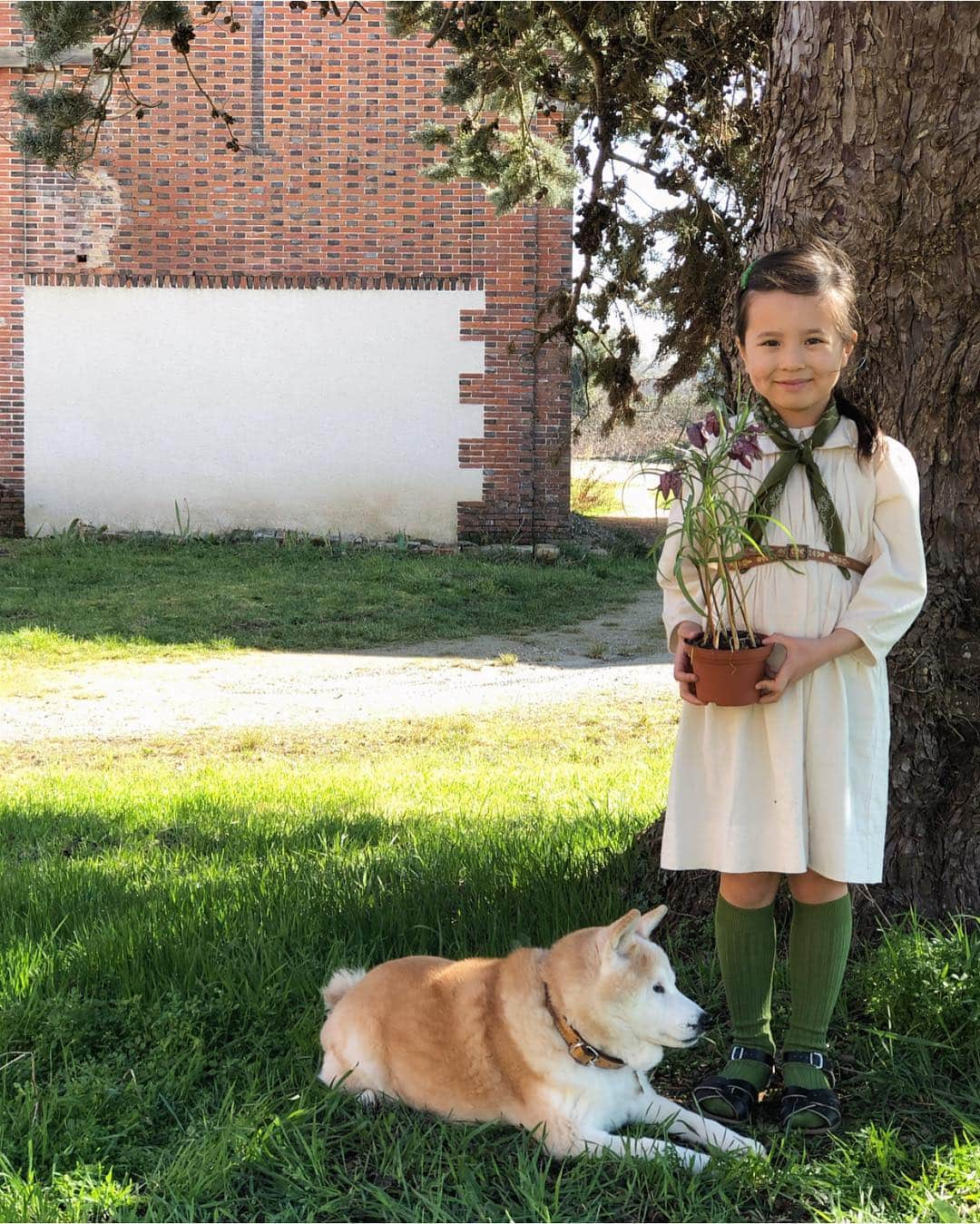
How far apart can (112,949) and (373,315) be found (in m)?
13.2

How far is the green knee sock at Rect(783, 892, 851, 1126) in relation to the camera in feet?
9.20

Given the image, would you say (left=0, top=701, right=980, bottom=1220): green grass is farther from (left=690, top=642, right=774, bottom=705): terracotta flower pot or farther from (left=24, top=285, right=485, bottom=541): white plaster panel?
(left=24, top=285, right=485, bottom=541): white plaster panel

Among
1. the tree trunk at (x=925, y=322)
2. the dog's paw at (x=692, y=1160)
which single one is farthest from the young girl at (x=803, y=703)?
the tree trunk at (x=925, y=322)

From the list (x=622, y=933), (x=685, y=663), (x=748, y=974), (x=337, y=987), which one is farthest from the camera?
(x=337, y=987)

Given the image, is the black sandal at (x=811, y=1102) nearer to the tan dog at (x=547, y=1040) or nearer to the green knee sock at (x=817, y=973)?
the green knee sock at (x=817, y=973)

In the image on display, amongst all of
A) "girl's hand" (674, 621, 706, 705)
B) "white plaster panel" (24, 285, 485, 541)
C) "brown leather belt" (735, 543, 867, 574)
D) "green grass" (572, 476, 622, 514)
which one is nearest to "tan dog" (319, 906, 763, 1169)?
"girl's hand" (674, 621, 706, 705)

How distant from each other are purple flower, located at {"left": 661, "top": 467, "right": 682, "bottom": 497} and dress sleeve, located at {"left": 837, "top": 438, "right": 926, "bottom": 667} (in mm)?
456

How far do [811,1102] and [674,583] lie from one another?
1.19 metres

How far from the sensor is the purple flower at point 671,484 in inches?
108

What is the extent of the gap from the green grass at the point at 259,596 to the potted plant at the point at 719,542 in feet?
26.0

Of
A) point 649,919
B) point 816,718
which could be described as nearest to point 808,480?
point 816,718

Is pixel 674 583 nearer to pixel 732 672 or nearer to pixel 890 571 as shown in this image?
pixel 732 672

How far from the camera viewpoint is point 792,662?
2656mm

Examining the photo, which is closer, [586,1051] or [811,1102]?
[586,1051]
